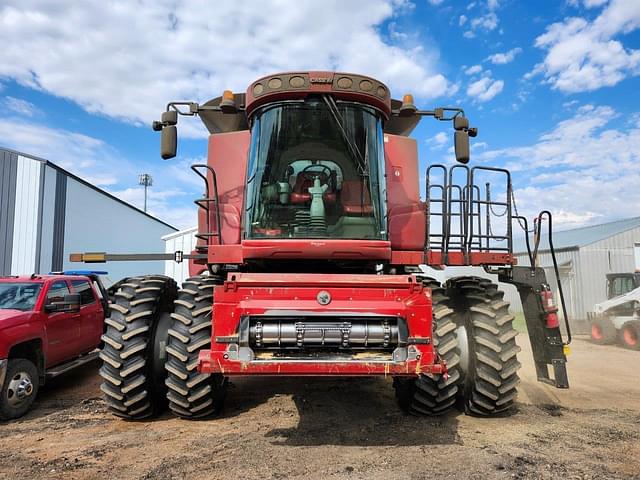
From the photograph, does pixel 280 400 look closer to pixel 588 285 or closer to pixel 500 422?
pixel 500 422

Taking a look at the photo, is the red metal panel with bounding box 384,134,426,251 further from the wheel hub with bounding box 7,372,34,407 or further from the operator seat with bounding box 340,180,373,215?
the wheel hub with bounding box 7,372,34,407

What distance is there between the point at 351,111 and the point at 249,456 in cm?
337

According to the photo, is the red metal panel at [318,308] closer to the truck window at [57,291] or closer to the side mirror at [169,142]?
the side mirror at [169,142]

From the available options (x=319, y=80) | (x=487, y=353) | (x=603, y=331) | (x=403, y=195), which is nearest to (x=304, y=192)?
(x=319, y=80)

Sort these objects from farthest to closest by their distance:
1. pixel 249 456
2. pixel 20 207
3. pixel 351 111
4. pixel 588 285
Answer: pixel 588 285, pixel 20 207, pixel 351 111, pixel 249 456

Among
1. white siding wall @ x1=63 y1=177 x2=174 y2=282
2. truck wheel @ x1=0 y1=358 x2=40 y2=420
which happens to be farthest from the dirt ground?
white siding wall @ x1=63 y1=177 x2=174 y2=282

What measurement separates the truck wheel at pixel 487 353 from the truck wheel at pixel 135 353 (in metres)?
3.31

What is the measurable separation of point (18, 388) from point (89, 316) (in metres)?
2.49

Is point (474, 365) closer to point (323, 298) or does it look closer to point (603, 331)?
point (323, 298)

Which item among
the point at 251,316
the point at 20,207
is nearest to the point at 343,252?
the point at 251,316

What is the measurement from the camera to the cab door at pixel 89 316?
25.9ft

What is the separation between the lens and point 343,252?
14.9 feet

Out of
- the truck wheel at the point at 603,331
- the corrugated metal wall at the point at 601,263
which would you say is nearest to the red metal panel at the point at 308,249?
the truck wheel at the point at 603,331

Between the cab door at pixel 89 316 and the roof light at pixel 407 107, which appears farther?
the cab door at pixel 89 316
